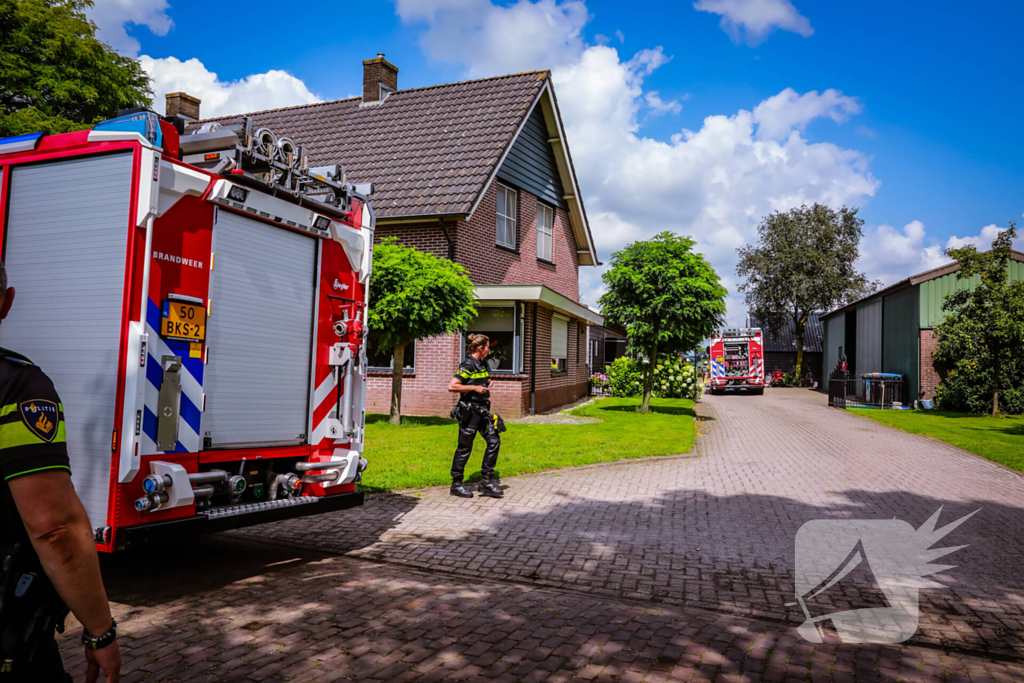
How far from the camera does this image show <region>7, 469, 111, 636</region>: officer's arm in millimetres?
1693

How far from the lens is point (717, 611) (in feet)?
15.5

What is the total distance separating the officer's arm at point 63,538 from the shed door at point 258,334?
3.26 m

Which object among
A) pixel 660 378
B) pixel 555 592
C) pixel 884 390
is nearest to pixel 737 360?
pixel 884 390

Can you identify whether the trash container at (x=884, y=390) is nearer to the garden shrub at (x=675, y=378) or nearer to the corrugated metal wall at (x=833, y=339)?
the garden shrub at (x=675, y=378)

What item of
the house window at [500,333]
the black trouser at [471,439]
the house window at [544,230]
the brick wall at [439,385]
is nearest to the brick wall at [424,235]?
the house window at [500,333]

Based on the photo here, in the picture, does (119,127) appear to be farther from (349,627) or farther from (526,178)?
(526,178)

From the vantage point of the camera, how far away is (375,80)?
74.6 feet

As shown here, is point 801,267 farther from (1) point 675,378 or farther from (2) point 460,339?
(2) point 460,339

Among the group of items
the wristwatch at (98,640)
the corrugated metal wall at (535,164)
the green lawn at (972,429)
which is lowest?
the green lawn at (972,429)

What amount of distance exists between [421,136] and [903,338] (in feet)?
68.4

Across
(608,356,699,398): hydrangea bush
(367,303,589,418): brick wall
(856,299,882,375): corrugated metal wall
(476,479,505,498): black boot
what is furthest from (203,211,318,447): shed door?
(856,299,882,375): corrugated metal wall

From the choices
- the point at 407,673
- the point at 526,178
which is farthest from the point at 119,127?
the point at 526,178

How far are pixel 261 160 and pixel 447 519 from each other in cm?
384

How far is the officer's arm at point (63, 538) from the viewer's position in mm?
1693
